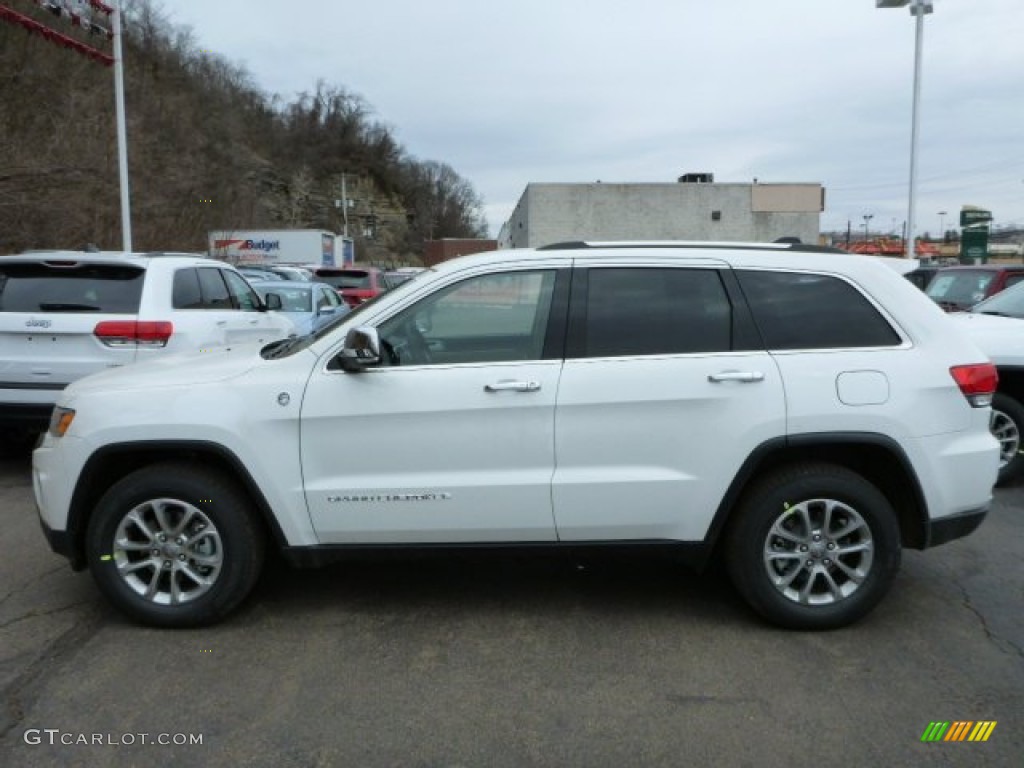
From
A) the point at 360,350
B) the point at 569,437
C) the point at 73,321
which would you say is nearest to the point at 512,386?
the point at 569,437

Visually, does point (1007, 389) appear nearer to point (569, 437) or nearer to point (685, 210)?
point (569, 437)

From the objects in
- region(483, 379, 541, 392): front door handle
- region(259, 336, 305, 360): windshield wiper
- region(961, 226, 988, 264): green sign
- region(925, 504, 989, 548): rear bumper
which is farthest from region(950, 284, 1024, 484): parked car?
region(961, 226, 988, 264): green sign

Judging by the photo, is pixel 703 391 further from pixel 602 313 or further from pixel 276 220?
pixel 276 220

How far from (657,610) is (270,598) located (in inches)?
77.8

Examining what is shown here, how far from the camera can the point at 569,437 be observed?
12.3 ft

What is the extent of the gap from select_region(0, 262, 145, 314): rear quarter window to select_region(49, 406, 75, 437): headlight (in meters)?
2.46

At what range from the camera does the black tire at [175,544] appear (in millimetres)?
3834

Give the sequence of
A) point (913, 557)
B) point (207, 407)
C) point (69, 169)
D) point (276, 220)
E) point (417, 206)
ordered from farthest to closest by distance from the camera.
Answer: point (417, 206) → point (276, 220) → point (69, 169) → point (913, 557) → point (207, 407)

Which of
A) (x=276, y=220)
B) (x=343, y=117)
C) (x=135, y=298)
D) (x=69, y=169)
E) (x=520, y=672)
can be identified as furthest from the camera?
(x=343, y=117)

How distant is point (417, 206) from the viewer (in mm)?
101312

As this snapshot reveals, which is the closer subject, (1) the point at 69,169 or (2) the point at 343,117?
(1) the point at 69,169

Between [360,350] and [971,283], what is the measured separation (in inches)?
435

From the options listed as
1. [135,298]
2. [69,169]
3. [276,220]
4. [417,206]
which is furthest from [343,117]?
[135,298]

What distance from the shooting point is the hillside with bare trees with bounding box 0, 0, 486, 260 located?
72.5 ft
